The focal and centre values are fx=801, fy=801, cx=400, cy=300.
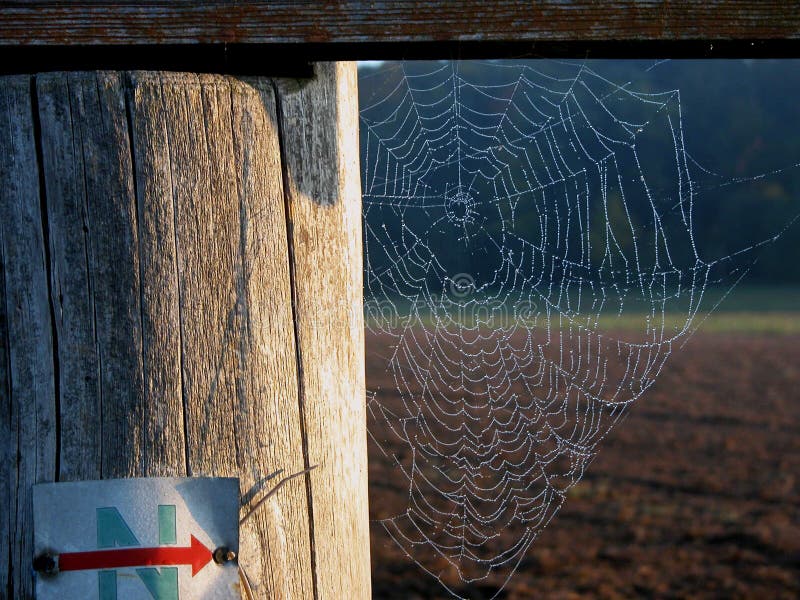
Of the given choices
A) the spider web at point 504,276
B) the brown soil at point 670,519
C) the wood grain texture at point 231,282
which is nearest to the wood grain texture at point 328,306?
the wood grain texture at point 231,282

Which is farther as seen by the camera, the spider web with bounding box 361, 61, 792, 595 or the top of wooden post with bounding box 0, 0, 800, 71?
the spider web with bounding box 361, 61, 792, 595

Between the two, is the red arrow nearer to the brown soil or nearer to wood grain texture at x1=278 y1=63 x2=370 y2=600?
wood grain texture at x1=278 y1=63 x2=370 y2=600

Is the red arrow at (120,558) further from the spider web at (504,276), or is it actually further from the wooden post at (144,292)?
the spider web at (504,276)

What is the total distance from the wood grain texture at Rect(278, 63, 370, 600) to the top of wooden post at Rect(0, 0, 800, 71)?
5.4 inches

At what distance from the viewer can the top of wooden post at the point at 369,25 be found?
1427 mm

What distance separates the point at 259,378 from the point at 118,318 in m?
0.27

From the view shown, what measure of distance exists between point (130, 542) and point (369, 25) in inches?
39.8

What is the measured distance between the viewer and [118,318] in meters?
1.43

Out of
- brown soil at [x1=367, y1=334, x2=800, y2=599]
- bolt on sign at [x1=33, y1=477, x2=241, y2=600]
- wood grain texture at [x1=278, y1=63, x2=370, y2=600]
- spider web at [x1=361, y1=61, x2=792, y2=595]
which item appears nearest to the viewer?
bolt on sign at [x1=33, y1=477, x2=241, y2=600]

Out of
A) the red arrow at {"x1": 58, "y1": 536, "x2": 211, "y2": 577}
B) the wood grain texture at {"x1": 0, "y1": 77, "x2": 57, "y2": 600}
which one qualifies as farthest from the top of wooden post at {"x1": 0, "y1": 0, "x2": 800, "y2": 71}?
the red arrow at {"x1": 58, "y1": 536, "x2": 211, "y2": 577}

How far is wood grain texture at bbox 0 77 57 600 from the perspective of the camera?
4.70 feet

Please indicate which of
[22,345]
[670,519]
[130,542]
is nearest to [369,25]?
[22,345]

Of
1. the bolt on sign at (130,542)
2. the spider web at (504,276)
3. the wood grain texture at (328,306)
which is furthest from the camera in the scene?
the spider web at (504,276)

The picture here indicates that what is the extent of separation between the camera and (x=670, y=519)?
11.7m
